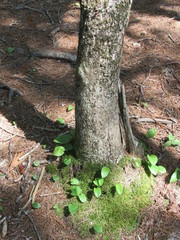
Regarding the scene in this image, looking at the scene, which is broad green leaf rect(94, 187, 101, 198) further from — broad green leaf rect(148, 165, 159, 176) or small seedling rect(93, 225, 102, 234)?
broad green leaf rect(148, 165, 159, 176)

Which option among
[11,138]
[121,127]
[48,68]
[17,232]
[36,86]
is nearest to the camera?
[17,232]

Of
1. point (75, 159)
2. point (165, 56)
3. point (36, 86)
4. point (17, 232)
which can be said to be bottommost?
point (17, 232)

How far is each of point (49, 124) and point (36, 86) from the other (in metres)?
0.94

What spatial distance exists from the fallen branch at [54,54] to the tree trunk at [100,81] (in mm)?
2367

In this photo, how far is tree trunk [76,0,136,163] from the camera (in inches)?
81.5

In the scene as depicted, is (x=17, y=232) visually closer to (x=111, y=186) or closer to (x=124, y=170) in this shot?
(x=111, y=186)

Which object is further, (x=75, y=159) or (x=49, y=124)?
(x=49, y=124)

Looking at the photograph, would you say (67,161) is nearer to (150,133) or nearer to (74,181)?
(74,181)

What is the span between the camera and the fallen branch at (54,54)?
4824mm

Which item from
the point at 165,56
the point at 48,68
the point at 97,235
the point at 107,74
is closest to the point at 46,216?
the point at 97,235

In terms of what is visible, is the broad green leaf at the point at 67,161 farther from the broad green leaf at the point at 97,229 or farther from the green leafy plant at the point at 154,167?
the green leafy plant at the point at 154,167

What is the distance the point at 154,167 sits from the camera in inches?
119

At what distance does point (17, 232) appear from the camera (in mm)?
2711

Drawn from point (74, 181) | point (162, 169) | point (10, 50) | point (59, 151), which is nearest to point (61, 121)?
point (59, 151)
